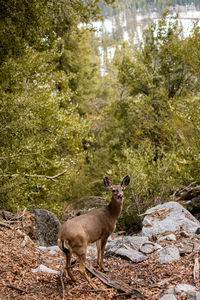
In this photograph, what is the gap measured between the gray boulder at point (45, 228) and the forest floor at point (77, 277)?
83.3 inches

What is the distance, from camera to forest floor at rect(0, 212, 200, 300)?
4820mm

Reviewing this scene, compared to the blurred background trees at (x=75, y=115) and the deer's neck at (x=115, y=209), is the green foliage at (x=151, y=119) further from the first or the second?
the deer's neck at (x=115, y=209)

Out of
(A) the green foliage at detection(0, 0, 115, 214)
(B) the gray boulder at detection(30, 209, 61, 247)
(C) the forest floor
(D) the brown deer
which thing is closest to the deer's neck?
(D) the brown deer

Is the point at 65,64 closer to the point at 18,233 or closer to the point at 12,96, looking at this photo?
the point at 12,96

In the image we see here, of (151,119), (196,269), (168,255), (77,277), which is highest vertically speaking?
(196,269)

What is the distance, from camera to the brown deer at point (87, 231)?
499cm

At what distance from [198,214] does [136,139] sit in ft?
23.5

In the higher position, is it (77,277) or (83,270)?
(83,270)

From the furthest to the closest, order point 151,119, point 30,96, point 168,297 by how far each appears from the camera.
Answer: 1. point 151,119
2. point 30,96
3. point 168,297

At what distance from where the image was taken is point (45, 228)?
31.1 ft

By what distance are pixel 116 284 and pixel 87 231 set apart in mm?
997

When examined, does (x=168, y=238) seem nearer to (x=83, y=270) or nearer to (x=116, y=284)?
(x=116, y=284)

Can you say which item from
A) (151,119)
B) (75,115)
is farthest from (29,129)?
(151,119)

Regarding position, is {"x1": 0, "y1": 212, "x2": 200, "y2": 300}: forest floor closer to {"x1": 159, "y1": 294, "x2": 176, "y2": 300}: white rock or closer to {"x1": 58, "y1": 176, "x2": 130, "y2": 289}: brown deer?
{"x1": 159, "y1": 294, "x2": 176, "y2": 300}: white rock
